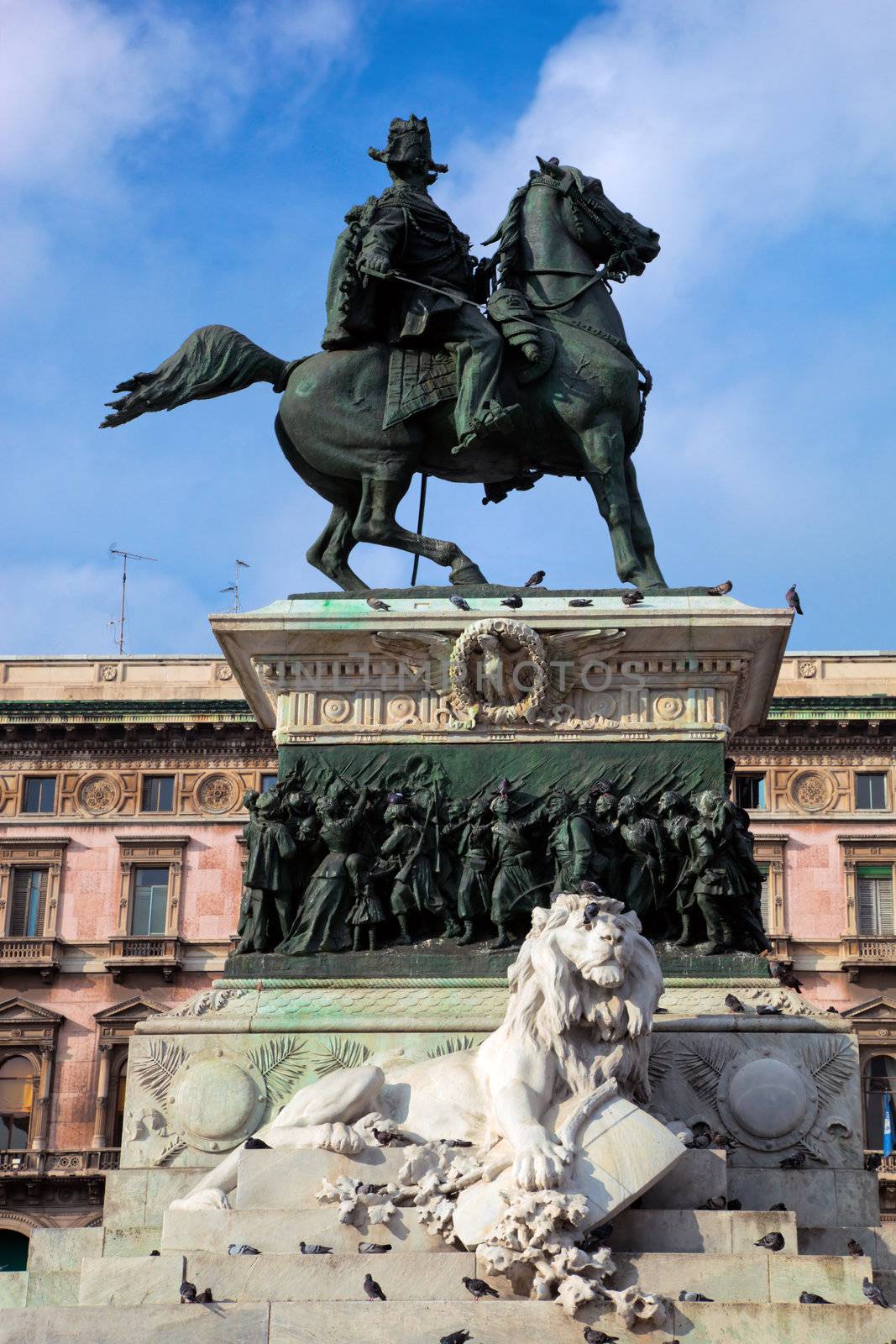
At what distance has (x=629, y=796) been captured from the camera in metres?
16.3

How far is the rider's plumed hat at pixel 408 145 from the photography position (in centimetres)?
1886

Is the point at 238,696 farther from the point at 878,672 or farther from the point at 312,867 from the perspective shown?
the point at 312,867

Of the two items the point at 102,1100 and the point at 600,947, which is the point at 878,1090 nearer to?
the point at 102,1100

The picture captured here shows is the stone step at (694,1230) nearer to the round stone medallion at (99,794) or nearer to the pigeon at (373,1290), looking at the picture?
the pigeon at (373,1290)

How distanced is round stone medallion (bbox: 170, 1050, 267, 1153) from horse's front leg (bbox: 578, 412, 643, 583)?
494cm

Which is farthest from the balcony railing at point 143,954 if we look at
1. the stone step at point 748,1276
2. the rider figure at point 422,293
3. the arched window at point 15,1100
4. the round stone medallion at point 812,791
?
the stone step at point 748,1276

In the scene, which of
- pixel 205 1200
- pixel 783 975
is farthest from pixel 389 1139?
pixel 783 975

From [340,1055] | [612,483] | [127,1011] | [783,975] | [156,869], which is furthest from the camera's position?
[156,869]

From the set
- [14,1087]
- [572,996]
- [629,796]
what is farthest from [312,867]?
[14,1087]

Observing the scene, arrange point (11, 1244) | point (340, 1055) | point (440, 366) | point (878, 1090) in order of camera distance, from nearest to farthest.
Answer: point (340, 1055) < point (440, 366) < point (878, 1090) < point (11, 1244)

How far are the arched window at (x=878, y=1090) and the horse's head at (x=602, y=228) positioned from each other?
3688 centimetres

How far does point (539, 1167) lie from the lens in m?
12.8

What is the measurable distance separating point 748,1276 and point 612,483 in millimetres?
7171

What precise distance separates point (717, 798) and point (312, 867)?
2891 millimetres
